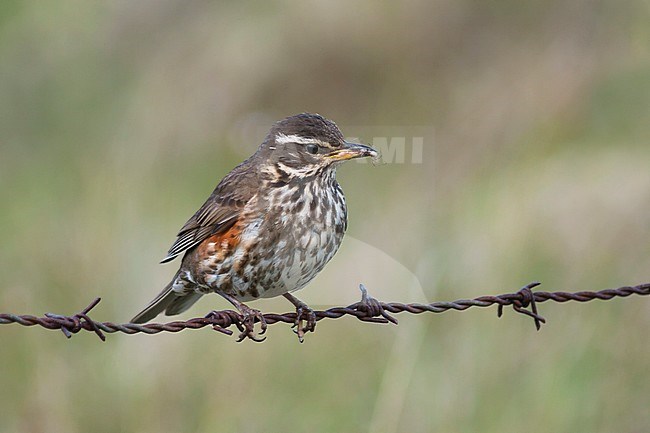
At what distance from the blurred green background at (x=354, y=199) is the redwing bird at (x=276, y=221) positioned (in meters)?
1.30

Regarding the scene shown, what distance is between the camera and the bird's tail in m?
6.56

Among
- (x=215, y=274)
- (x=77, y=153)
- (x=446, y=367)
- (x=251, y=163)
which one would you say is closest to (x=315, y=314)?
(x=215, y=274)

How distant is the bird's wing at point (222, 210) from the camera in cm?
612

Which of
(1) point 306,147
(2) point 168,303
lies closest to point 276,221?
(1) point 306,147

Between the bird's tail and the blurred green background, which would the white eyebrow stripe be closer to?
the bird's tail

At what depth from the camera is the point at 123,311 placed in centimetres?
797

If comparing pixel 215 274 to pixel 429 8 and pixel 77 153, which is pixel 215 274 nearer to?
pixel 77 153

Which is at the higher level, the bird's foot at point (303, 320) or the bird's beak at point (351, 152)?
the bird's beak at point (351, 152)

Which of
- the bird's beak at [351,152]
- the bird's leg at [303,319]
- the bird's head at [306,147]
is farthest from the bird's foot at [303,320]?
the bird's beak at [351,152]

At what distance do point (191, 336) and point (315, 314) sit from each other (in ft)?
6.76

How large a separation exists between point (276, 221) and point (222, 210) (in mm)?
324

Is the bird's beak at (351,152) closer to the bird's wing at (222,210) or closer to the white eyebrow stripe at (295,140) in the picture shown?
the white eyebrow stripe at (295,140)

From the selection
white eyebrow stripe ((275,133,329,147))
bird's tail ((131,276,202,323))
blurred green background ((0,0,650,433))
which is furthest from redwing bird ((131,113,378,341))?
blurred green background ((0,0,650,433))

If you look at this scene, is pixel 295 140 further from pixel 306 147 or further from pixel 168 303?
pixel 168 303
